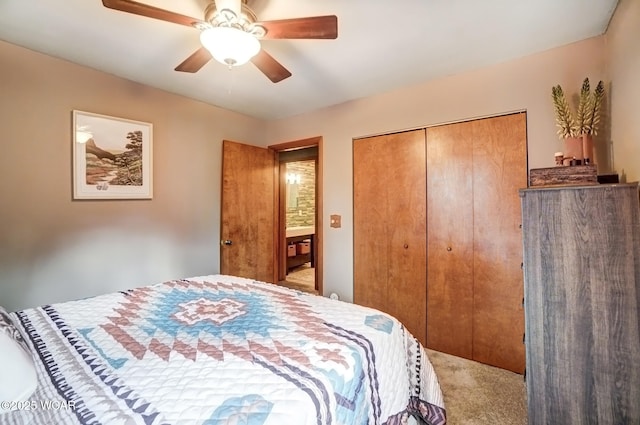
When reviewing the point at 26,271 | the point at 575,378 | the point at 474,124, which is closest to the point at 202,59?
the point at 26,271

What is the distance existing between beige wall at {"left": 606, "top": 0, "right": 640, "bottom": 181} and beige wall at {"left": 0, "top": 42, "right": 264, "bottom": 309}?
132 inches


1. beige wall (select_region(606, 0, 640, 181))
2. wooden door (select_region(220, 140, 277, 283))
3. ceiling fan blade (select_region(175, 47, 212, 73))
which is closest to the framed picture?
wooden door (select_region(220, 140, 277, 283))

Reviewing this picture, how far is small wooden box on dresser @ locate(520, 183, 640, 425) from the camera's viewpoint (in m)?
1.24

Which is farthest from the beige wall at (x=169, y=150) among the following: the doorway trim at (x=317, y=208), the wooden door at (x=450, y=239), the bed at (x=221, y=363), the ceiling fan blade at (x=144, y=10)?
the ceiling fan blade at (x=144, y=10)

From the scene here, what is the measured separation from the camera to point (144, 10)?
1.36 meters

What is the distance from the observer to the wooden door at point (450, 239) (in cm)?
245

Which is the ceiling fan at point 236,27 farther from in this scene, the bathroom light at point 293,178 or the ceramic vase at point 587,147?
the bathroom light at point 293,178

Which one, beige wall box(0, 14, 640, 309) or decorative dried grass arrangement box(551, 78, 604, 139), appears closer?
decorative dried grass arrangement box(551, 78, 604, 139)

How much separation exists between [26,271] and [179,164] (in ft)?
4.81

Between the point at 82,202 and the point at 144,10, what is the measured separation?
1750 millimetres

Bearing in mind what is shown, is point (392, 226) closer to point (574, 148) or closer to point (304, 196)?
point (574, 148)

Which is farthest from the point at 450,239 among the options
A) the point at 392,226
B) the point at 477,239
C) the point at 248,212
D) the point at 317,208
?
the point at 248,212

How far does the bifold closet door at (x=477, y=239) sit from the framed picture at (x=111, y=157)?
8.79 ft

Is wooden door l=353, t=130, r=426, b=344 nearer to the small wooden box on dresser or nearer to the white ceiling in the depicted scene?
the white ceiling
